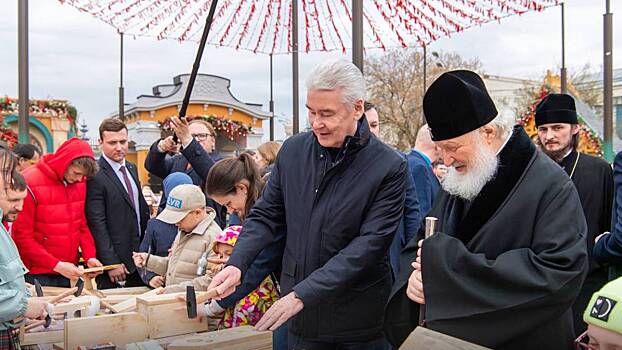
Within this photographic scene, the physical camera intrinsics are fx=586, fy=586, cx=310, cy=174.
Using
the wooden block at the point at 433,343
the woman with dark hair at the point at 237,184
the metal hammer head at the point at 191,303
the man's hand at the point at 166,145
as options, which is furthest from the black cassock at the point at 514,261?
the man's hand at the point at 166,145

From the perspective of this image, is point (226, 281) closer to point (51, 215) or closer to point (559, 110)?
point (51, 215)

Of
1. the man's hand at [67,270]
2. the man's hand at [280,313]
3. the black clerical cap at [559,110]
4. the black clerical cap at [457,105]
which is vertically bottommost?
the man's hand at [67,270]

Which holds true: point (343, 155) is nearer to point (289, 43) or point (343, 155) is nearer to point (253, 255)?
point (253, 255)

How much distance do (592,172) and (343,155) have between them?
6.48ft

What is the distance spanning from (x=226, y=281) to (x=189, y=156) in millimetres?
2175

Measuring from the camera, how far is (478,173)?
75.2 inches

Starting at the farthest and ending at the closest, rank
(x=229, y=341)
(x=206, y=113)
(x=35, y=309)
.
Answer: (x=206, y=113)
(x=35, y=309)
(x=229, y=341)

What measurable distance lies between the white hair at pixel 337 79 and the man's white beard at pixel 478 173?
1.79ft

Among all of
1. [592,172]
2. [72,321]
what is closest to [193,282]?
[72,321]

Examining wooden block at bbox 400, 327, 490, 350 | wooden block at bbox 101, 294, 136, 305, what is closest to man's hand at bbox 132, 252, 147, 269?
wooden block at bbox 101, 294, 136, 305

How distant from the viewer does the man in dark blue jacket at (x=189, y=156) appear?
424 centimetres

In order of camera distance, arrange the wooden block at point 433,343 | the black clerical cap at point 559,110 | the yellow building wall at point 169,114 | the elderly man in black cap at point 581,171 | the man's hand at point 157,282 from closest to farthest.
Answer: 1. the wooden block at point 433,343
2. the elderly man in black cap at point 581,171
3. the man's hand at point 157,282
4. the black clerical cap at point 559,110
5. the yellow building wall at point 169,114

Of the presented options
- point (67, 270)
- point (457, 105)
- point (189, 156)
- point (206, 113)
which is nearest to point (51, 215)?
point (67, 270)

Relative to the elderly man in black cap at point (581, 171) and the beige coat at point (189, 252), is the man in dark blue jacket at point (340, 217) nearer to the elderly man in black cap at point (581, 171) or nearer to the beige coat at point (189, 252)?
the beige coat at point (189, 252)
